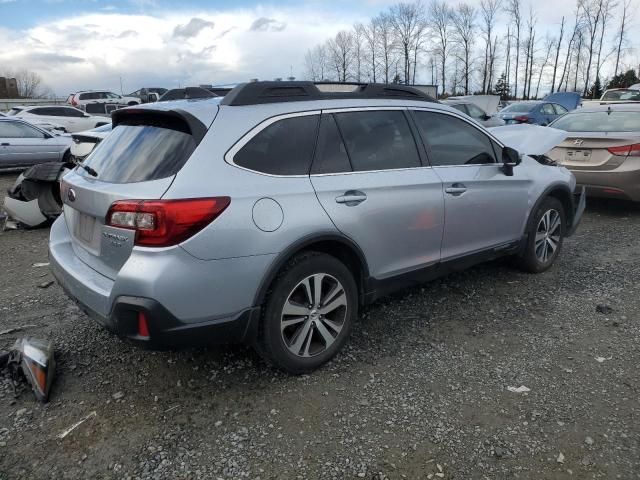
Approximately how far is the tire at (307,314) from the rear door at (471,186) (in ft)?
3.41

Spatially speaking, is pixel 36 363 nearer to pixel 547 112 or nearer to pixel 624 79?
pixel 547 112

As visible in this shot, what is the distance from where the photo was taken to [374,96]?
367 cm

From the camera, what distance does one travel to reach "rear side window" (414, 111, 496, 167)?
12.7ft

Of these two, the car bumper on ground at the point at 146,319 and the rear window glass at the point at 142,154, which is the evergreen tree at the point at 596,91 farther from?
the car bumper on ground at the point at 146,319

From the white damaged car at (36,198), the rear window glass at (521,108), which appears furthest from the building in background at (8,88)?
the white damaged car at (36,198)

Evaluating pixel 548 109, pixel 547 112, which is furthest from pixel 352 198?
pixel 548 109

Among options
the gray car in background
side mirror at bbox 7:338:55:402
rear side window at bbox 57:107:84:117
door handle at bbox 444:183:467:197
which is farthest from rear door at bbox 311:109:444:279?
rear side window at bbox 57:107:84:117

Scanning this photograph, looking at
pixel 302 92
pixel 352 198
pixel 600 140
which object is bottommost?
pixel 600 140

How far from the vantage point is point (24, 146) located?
11766mm

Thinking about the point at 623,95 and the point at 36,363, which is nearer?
the point at 36,363

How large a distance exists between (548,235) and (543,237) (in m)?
0.10

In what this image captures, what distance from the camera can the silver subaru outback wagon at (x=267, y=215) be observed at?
260cm

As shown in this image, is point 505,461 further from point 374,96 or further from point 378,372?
point 374,96

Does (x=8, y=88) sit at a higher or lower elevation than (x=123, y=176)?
higher
